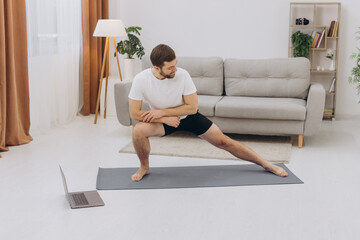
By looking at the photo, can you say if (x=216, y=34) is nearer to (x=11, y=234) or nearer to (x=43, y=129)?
(x=43, y=129)

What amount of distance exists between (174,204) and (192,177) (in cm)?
56

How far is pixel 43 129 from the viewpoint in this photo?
5043mm

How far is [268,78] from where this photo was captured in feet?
16.4

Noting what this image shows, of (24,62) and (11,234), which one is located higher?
(24,62)

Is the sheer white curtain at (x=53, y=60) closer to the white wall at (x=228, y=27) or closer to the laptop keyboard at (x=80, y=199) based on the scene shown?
the white wall at (x=228, y=27)

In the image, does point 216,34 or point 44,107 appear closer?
point 44,107

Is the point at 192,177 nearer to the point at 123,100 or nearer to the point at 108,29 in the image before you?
the point at 123,100

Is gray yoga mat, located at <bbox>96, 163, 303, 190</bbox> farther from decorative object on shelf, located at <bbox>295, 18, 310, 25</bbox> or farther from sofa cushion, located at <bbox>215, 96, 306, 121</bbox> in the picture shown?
decorative object on shelf, located at <bbox>295, 18, 310, 25</bbox>

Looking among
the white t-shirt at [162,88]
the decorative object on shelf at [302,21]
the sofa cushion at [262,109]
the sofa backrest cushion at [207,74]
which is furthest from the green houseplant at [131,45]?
the white t-shirt at [162,88]

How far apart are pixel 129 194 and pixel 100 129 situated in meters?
2.15

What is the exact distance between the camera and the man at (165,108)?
3.27 metres

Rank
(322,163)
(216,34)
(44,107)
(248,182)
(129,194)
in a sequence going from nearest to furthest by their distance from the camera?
(129,194), (248,182), (322,163), (44,107), (216,34)

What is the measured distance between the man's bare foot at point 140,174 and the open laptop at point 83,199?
35 centimetres

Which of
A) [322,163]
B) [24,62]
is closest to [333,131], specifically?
[322,163]
